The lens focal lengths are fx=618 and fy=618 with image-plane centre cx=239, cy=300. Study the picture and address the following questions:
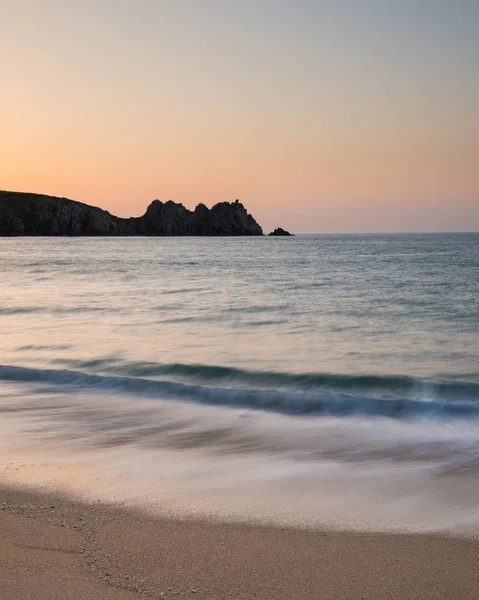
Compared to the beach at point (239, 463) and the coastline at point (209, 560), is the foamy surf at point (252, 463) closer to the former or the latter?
the beach at point (239, 463)

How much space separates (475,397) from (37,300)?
19.6 meters

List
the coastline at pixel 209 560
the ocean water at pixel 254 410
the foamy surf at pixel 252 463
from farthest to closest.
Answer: the ocean water at pixel 254 410
the foamy surf at pixel 252 463
the coastline at pixel 209 560

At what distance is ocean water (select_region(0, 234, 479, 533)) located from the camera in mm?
5242

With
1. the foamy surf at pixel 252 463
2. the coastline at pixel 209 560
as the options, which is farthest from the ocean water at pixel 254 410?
the coastline at pixel 209 560

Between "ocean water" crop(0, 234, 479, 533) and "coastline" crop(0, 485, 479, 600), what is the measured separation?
36 cm

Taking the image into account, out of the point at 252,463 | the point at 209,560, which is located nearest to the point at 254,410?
the point at 252,463

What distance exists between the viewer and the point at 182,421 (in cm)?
835

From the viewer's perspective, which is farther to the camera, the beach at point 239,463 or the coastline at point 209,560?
the beach at point 239,463

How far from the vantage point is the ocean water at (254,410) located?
17.2 feet

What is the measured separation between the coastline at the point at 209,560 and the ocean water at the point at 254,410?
360 mm

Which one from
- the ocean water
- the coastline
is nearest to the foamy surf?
the ocean water

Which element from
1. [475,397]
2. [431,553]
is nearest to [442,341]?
[475,397]

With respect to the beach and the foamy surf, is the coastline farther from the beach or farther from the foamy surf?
the foamy surf

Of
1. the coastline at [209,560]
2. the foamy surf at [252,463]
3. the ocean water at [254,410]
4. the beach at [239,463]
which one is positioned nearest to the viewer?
the coastline at [209,560]
